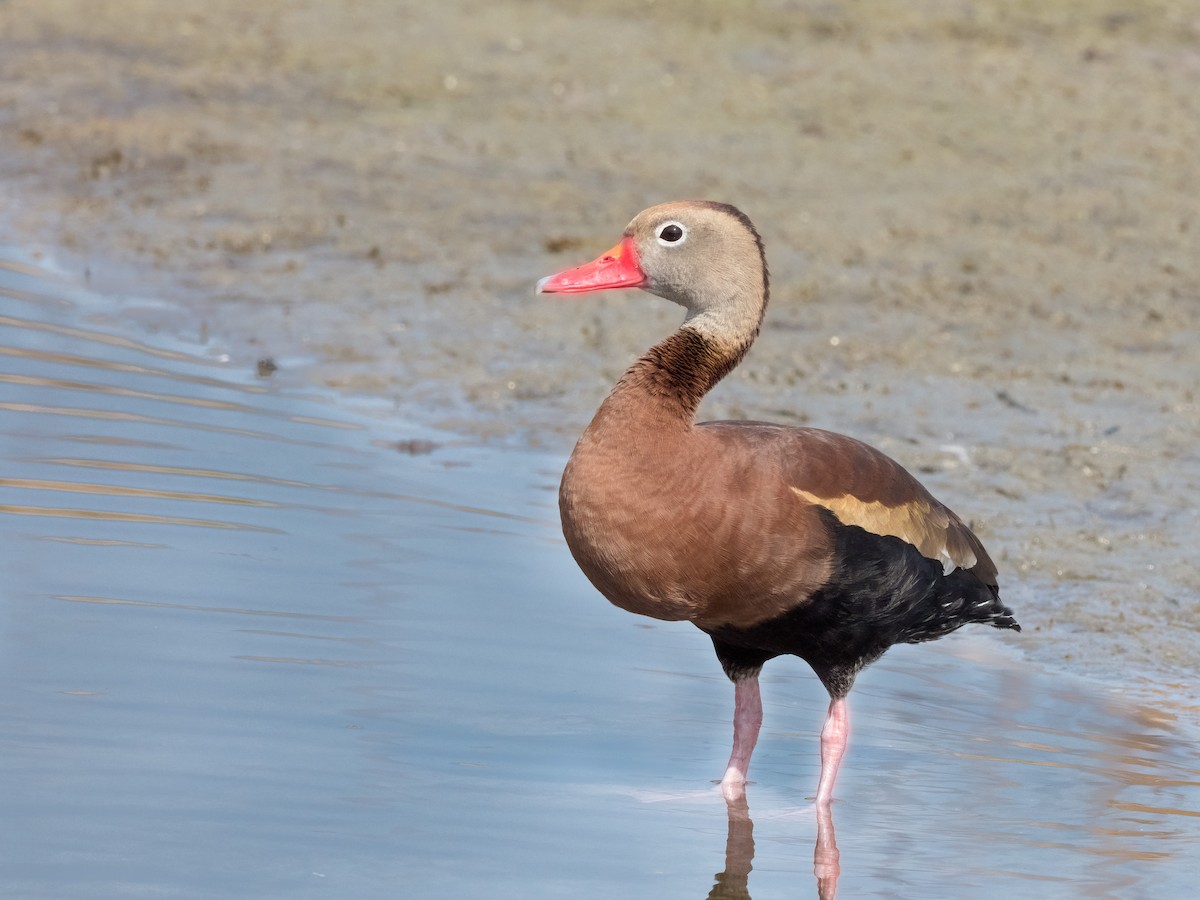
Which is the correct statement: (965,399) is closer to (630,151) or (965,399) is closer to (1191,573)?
(1191,573)

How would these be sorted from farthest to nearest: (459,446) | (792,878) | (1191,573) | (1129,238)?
(1129,238), (459,446), (1191,573), (792,878)

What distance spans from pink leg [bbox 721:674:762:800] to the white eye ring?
122 cm

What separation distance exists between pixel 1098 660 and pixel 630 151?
573 cm

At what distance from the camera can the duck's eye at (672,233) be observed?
523cm

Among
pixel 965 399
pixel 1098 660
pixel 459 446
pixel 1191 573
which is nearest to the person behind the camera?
pixel 1098 660

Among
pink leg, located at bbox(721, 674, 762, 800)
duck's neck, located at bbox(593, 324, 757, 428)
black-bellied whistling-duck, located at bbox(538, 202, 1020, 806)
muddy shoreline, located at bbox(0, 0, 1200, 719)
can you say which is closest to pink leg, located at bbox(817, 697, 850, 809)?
black-bellied whistling-duck, located at bbox(538, 202, 1020, 806)

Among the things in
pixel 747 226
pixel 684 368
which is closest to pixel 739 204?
pixel 747 226

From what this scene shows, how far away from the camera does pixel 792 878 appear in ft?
15.5

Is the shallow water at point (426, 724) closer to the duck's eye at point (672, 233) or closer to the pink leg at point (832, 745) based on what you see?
the pink leg at point (832, 745)

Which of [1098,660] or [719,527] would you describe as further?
[1098,660]

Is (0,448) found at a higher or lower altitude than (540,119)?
lower

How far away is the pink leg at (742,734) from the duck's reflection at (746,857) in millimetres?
56

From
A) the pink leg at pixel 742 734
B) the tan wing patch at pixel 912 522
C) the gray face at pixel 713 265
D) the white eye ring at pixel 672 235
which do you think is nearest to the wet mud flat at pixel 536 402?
the pink leg at pixel 742 734

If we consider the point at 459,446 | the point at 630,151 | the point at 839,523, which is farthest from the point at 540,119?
the point at 839,523
